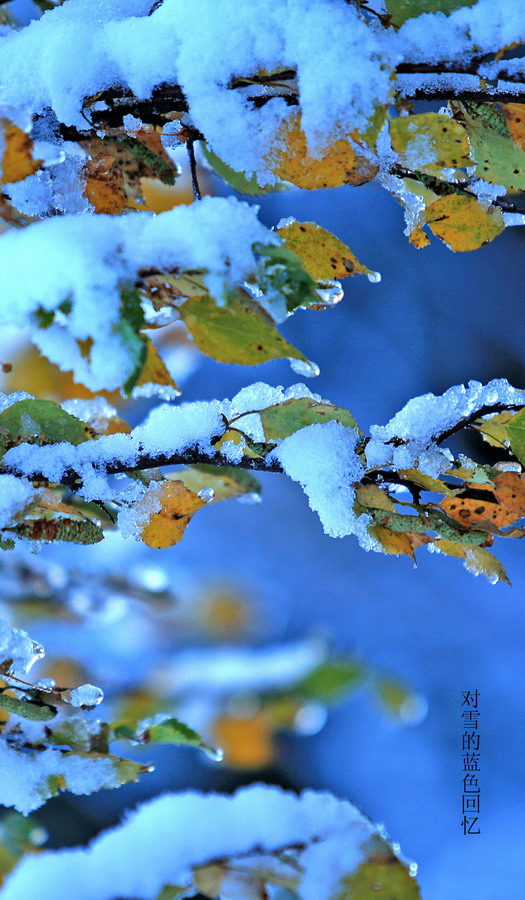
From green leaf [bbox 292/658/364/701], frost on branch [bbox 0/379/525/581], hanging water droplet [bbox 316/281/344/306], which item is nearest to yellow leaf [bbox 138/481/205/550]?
frost on branch [bbox 0/379/525/581]

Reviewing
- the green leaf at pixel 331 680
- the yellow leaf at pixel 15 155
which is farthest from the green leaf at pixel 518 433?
the green leaf at pixel 331 680

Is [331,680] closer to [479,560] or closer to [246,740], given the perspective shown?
[246,740]

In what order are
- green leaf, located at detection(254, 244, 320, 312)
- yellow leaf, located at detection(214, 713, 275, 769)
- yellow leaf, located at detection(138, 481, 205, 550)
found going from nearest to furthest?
1. green leaf, located at detection(254, 244, 320, 312)
2. yellow leaf, located at detection(138, 481, 205, 550)
3. yellow leaf, located at detection(214, 713, 275, 769)

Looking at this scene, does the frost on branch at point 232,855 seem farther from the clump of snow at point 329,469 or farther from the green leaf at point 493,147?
the green leaf at point 493,147

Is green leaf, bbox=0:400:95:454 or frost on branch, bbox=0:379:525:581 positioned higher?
green leaf, bbox=0:400:95:454

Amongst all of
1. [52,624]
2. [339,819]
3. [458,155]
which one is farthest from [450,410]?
[52,624]

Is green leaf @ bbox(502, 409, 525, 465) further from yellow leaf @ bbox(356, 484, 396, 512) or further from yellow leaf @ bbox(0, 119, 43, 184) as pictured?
yellow leaf @ bbox(0, 119, 43, 184)

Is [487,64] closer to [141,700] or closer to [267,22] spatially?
[267,22]

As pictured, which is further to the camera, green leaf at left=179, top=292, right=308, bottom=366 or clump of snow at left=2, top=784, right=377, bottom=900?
clump of snow at left=2, top=784, right=377, bottom=900
